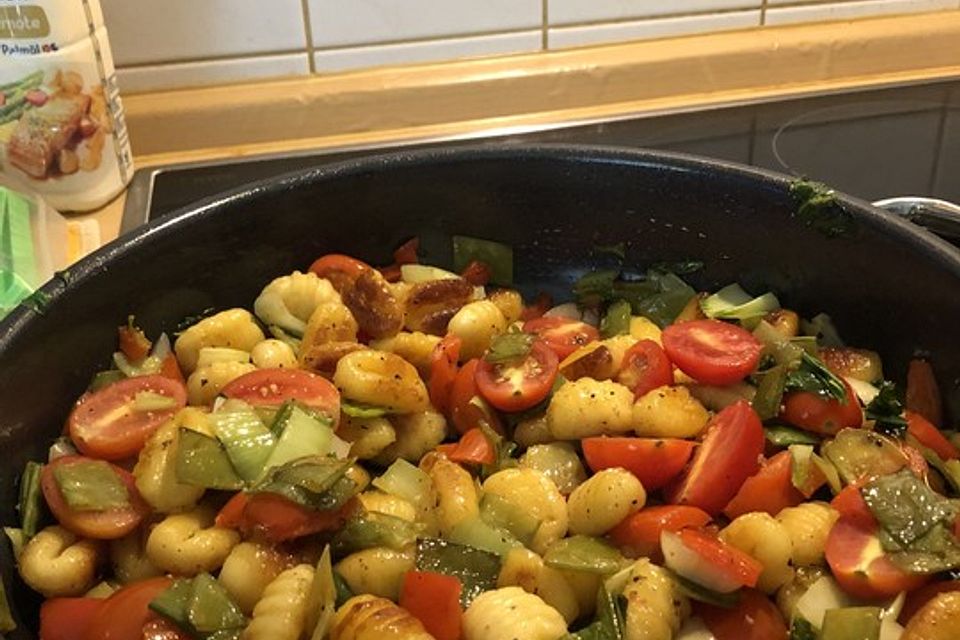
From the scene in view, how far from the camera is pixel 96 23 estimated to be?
42.8 inches

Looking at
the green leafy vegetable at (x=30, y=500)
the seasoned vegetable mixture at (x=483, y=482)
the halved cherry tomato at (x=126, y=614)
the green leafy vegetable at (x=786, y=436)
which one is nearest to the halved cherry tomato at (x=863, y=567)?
the seasoned vegetable mixture at (x=483, y=482)

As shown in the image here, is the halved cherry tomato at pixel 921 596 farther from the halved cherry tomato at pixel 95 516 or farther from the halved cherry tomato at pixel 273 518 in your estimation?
the halved cherry tomato at pixel 95 516

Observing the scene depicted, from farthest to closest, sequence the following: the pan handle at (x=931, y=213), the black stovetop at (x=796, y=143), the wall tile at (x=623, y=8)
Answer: the wall tile at (x=623, y=8), the black stovetop at (x=796, y=143), the pan handle at (x=931, y=213)

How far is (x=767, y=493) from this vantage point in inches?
30.8

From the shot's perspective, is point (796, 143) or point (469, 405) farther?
point (796, 143)

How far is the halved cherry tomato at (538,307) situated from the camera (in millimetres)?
1017

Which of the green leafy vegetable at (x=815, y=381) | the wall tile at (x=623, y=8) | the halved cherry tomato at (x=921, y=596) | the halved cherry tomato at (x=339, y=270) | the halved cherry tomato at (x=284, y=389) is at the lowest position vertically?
the halved cherry tomato at (x=921, y=596)

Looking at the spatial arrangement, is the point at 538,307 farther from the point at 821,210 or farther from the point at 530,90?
the point at 530,90

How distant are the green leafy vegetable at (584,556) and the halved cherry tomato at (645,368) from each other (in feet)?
0.48

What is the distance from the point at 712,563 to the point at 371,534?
22 centimetres

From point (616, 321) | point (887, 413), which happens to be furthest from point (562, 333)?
point (887, 413)

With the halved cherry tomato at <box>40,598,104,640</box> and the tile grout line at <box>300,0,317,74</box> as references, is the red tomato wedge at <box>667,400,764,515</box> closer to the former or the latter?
the halved cherry tomato at <box>40,598,104,640</box>

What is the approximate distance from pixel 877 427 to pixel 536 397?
0.26 m

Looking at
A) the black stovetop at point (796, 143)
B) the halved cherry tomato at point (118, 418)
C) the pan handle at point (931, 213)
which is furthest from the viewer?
the black stovetop at point (796, 143)
